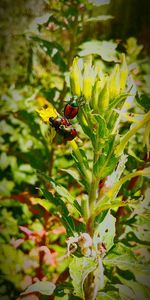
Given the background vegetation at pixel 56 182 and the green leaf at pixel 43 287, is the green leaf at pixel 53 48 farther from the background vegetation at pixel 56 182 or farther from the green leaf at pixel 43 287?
the green leaf at pixel 43 287

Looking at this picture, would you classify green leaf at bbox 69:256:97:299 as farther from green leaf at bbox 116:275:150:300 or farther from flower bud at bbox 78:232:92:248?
green leaf at bbox 116:275:150:300

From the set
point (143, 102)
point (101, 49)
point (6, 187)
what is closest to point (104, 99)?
point (143, 102)

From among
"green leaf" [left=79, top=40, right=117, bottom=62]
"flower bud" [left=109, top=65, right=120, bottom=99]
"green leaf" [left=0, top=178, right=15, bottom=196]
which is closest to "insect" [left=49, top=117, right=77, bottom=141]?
"flower bud" [left=109, top=65, right=120, bottom=99]

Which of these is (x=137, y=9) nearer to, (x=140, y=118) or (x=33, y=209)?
(x=33, y=209)

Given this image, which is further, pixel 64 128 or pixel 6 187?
pixel 6 187

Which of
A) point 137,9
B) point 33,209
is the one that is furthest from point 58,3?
point 137,9

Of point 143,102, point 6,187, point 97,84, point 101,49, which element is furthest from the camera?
point 6,187

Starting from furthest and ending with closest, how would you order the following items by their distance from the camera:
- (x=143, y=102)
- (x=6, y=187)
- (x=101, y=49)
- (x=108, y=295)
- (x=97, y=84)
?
(x=6, y=187)
(x=101, y=49)
(x=143, y=102)
(x=108, y=295)
(x=97, y=84)

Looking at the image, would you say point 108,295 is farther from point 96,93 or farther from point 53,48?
point 53,48

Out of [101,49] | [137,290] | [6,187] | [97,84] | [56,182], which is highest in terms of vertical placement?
[101,49]
